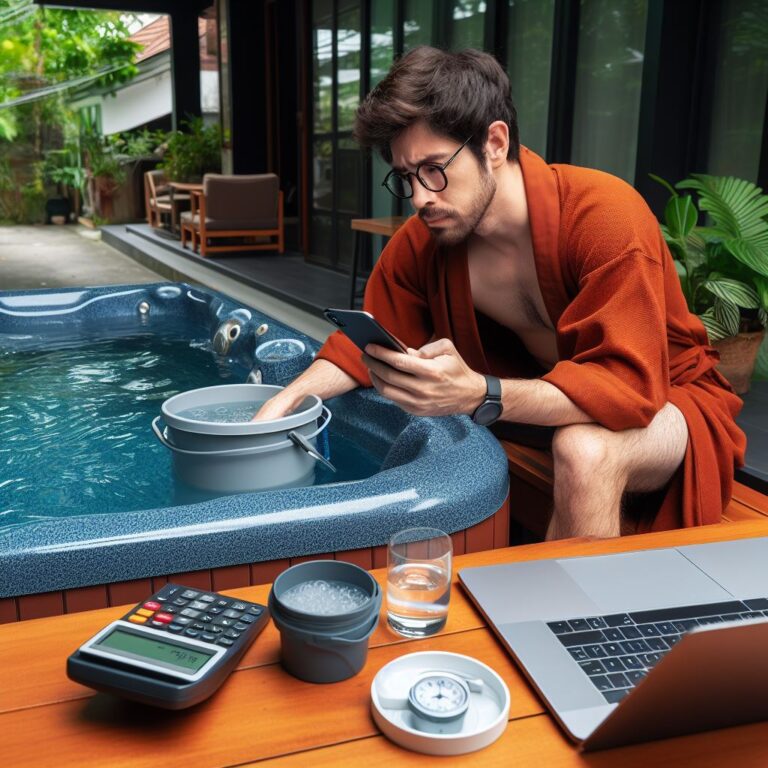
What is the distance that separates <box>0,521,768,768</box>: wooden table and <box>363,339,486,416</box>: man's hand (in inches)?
20.8

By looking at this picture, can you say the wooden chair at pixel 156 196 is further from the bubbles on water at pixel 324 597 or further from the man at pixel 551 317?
the bubbles on water at pixel 324 597

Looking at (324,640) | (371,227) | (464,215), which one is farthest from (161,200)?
(324,640)

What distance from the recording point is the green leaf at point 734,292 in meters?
2.49

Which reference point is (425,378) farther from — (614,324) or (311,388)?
(311,388)

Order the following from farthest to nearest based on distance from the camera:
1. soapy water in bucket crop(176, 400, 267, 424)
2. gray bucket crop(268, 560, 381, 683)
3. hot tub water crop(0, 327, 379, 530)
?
hot tub water crop(0, 327, 379, 530)
soapy water in bucket crop(176, 400, 267, 424)
gray bucket crop(268, 560, 381, 683)

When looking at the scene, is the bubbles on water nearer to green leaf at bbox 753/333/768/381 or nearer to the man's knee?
the man's knee

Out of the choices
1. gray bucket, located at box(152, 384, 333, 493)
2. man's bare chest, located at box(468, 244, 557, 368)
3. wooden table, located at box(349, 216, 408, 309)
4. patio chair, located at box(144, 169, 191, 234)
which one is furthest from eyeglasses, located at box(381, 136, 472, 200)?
patio chair, located at box(144, 169, 191, 234)

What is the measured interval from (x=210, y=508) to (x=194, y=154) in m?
8.20

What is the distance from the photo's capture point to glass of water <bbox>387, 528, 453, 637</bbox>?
92 cm

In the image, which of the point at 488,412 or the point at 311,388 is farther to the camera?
the point at 311,388

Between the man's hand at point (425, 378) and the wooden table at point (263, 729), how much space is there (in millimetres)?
529

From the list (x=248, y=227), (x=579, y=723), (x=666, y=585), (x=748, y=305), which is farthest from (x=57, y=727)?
(x=248, y=227)

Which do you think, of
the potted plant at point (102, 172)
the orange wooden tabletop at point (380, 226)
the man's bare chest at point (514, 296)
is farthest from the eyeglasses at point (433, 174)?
the potted plant at point (102, 172)

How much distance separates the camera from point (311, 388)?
6.41ft
